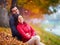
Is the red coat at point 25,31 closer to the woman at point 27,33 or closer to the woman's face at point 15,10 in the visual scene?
the woman at point 27,33

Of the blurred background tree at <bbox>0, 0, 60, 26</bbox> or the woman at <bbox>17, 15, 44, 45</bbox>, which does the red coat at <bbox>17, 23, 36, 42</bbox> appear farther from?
the blurred background tree at <bbox>0, 0, 60, 26</bbox>

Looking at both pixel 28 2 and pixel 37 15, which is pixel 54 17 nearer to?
pixel 37 15

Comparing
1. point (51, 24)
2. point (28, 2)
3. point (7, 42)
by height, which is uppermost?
point (28, 2)

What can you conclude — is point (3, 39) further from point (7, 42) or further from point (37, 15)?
point (37, 15)

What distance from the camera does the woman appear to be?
1.57 metres

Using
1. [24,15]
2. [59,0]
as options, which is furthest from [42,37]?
[59,0]

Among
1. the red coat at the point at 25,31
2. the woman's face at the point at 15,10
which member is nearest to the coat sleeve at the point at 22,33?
the red coat at the point at 25,31

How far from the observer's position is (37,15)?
→ 1.62 m

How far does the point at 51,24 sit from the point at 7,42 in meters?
0.39

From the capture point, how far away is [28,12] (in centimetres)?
163

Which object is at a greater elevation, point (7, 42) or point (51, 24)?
point (51, 24)

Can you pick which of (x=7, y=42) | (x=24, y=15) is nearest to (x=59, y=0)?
(x=24, y=15)

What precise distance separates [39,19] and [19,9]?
0.61ft

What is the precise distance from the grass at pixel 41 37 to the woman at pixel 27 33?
36 mm
